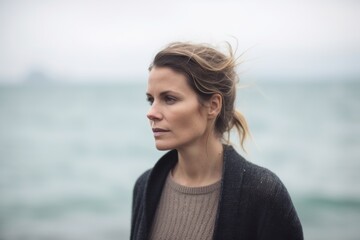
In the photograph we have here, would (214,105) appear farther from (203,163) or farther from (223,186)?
(223,186)

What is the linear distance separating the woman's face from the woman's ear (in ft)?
0.29

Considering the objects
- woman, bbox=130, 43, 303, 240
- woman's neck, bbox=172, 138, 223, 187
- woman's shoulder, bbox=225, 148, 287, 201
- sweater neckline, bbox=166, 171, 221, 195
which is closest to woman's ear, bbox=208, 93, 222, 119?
woman, bbox=130, 43, 303, 240

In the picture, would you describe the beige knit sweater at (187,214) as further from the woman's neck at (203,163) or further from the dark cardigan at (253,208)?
the dark cardigan at (253,208)

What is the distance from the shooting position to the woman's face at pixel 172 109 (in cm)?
254

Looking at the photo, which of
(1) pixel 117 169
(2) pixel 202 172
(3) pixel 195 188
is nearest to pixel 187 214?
(3) pixel 195 188

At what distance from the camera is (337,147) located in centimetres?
2008

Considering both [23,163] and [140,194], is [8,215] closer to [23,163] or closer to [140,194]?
[23,163]

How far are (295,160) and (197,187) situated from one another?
55.8 ft

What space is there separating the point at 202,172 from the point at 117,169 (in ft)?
55.2

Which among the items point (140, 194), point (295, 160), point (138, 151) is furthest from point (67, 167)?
point (140, 194)

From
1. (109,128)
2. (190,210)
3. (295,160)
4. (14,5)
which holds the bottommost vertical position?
(190,210)

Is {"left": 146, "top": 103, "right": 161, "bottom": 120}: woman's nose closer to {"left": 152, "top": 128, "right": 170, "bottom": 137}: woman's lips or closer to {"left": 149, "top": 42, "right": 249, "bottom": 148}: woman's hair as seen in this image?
{"left": 152, "top": 128, "right": 170, "bottom": 137}: woman's lips

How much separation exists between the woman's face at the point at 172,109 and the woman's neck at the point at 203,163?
5.8 inches

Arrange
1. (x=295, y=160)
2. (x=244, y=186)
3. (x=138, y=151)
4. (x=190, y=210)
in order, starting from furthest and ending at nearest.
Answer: (x=138, y=151) < (x=295, y=160) < (x=190, y=210) < (x=244, y=186)
